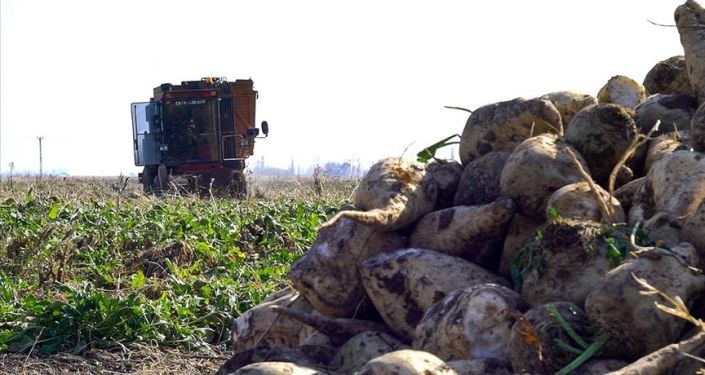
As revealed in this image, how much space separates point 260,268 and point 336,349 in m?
5.20

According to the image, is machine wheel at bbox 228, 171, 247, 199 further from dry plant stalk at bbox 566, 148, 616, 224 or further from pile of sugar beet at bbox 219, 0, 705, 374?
dry plant stalk at bbox 566, 148, 616, 224

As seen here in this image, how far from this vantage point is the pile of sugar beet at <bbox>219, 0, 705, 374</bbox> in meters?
3.49

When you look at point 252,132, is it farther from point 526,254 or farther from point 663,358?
point 663,358

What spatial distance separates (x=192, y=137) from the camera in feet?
73.2

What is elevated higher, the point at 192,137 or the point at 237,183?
the point at 192,137

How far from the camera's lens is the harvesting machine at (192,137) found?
2192 cm

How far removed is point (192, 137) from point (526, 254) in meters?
18.6

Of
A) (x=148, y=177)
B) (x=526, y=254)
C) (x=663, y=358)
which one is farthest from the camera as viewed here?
(x=148, y=177)

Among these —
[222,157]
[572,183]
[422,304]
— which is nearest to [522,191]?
[572,183]

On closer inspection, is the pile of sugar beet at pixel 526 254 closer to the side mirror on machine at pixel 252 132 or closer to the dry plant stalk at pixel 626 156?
the dry plant stalk at pixel 626 156

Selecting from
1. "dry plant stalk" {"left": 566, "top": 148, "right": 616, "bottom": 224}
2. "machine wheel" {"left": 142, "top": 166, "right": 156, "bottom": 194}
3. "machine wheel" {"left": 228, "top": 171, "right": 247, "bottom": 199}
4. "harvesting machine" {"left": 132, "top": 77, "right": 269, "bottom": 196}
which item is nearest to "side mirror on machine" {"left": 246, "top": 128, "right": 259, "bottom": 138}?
"harvesting machine" {"left": 132, "top": 77, "right": 269, "bottom": 196}

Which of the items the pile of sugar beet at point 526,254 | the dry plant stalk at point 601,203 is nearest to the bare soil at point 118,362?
the pile of sugar beet at point 526,254

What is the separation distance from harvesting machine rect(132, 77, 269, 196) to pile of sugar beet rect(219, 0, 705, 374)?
16.4 m

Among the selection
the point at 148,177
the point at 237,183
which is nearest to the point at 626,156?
the point at 237,183
